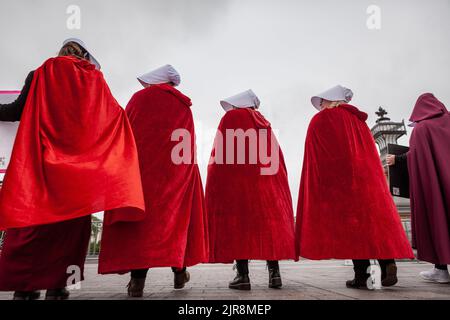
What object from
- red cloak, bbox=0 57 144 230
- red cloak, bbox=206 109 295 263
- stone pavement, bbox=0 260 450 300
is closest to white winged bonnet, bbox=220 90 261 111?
red cloak, bbox=206 109 295 263

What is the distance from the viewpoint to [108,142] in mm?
2656

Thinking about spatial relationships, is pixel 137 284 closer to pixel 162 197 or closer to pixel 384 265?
pixel 162 197

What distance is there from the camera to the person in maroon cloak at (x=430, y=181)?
12.9 feet

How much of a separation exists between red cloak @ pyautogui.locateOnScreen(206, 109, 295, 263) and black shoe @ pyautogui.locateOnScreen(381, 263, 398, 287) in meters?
0.90

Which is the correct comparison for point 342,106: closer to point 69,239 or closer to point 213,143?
point 213,143

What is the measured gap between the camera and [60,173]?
2.39 m

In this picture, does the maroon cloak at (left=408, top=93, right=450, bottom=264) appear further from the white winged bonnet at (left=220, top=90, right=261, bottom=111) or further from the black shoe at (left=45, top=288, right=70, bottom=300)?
the black shoe at (left=45, top=288, right=70, bottom=300)

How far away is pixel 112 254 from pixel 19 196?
88cm

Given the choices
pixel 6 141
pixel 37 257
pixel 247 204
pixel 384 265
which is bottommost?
pixel 384 265

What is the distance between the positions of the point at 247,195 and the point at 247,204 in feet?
0.33

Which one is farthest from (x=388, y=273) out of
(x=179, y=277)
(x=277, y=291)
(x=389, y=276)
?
(x=179, y=277)
